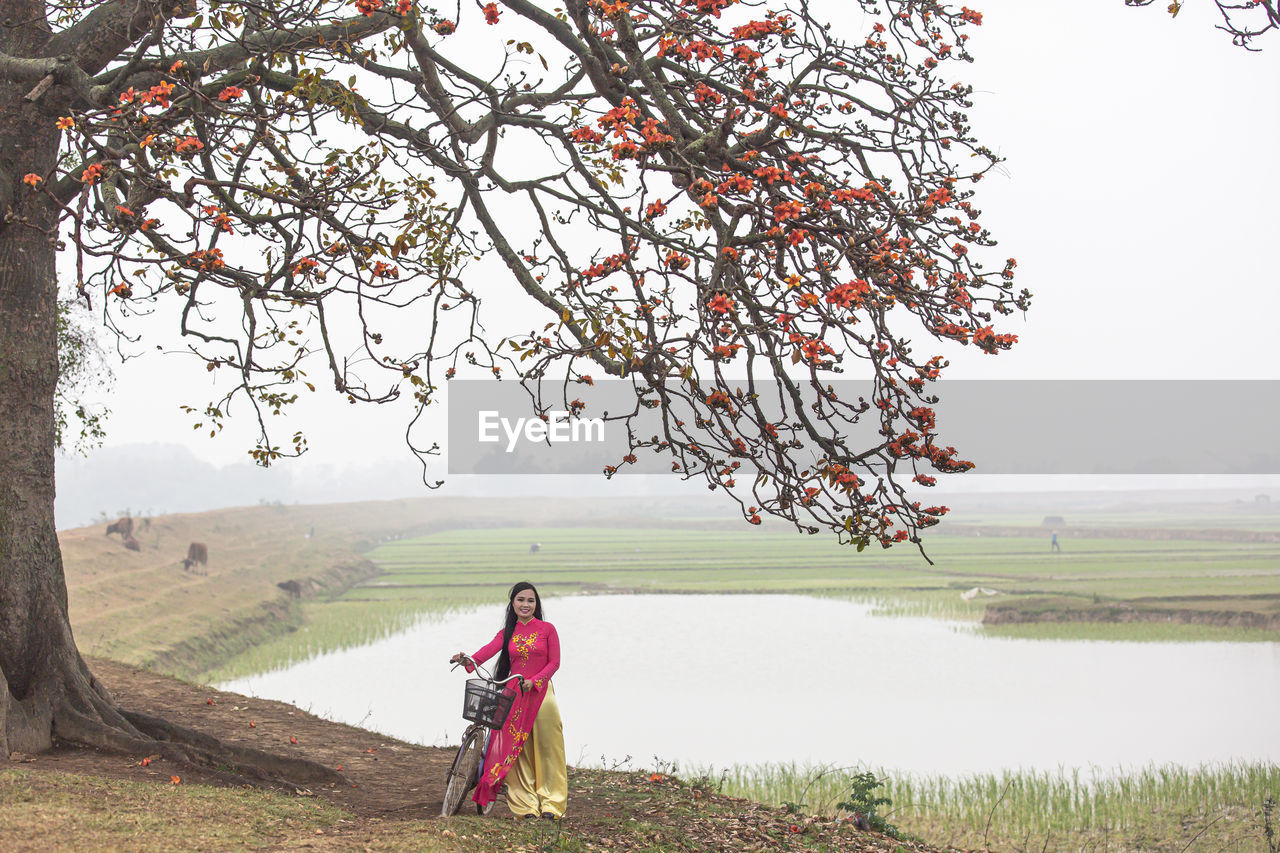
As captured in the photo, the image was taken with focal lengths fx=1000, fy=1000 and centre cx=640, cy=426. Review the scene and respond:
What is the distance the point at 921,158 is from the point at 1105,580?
25.9 m

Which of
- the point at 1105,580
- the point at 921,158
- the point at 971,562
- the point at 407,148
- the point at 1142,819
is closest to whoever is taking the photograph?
the point at 407,148

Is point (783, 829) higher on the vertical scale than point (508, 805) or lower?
lower

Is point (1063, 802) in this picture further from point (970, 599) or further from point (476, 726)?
point (970, 599)

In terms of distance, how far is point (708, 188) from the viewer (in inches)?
221

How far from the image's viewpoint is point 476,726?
7102 mm

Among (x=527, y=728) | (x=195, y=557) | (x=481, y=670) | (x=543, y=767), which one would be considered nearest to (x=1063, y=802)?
(x=543, y=767)

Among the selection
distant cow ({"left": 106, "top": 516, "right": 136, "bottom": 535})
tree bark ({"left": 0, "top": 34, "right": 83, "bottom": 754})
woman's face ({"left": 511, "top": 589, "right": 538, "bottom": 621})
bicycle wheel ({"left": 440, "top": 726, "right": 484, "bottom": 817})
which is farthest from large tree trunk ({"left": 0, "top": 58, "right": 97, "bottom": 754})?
distant cow ({"left": 106, "top": 516, "right": 136, "bottom": 535})

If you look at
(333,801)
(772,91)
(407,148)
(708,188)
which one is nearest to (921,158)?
(772,91)

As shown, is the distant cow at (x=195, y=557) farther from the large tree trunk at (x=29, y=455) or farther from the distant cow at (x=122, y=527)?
the large tree trunk at (x=29, y=455)

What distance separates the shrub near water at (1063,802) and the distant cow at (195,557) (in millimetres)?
20267

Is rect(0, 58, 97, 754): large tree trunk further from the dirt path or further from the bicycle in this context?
the bicycle

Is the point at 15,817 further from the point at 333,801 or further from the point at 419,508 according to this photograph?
the point at 419,508

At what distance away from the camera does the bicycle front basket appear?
22.5ft

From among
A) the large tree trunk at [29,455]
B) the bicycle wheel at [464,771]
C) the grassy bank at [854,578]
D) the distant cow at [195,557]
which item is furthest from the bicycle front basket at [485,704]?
the distant cow at [195,557]
